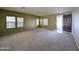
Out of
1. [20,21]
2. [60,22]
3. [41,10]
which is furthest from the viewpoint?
[20,21]

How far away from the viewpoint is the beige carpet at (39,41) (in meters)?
2.19

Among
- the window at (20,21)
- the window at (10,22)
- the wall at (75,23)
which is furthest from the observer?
the window at (20,21)

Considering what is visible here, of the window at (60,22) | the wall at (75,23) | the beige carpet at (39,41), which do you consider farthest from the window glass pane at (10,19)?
the wall at (75,23)

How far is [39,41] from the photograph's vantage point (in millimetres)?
2303

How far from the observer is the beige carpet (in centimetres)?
219

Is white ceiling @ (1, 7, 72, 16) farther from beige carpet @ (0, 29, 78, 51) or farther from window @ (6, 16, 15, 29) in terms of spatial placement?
beige carpet @ (0, 29, 78, 51)

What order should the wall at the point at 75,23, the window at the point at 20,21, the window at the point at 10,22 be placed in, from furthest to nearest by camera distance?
the window at the point at 20,21, the window at the point at 10,22, the wall at the point at 75,23

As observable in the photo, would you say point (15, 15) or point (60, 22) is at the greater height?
point (15, 15)

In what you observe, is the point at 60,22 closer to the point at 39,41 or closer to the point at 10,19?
the point at 39,41

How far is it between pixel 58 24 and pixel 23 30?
33.5 inches

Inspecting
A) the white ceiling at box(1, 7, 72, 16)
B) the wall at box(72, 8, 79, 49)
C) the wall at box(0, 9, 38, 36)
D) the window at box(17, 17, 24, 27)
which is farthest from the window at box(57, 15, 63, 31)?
the window at box(17, 17, 24, 27)

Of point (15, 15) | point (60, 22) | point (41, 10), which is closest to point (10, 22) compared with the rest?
point (15, 15)

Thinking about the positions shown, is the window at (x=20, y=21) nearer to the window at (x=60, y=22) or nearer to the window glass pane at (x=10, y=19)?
the window glass pane at (x=10, y=19)
